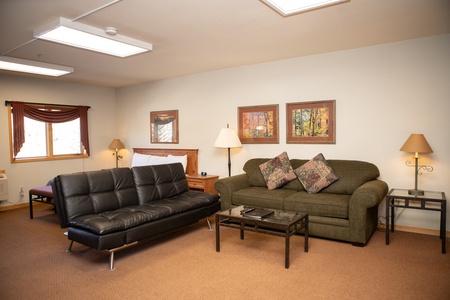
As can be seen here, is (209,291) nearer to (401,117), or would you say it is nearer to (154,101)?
(401,117)

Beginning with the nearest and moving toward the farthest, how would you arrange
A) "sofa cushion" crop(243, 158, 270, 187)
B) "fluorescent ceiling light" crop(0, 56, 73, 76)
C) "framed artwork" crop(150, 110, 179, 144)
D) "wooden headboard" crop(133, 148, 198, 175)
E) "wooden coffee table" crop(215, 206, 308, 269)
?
"wooden coffee table" crop(215, 206, 308, 269), "fluorescent ceiling light" crop(0, 56, 73, 76), "sofa cushion" crop(243, 158, 270, 187), "wooden headboard" crop(133, 148, 198, 175), "framed artwork" crop(150, 110, 179, 144)

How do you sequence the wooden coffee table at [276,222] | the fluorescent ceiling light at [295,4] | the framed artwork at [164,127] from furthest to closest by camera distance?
the framed artwork at [164,127]
the wooden coffee table at [276,222]
the fluorescent ceiling light at [295,4]

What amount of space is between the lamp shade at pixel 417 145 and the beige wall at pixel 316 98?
0.29 metres

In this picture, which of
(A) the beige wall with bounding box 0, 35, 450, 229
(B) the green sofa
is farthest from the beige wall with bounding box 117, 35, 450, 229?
(B) the green sofa

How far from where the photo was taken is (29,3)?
270 cm

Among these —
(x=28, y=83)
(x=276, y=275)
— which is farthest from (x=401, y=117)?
(x=28, y=83)

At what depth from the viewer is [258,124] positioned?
5145 millimetres

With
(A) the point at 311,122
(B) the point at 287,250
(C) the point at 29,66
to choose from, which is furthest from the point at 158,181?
(C) the point at 29,66

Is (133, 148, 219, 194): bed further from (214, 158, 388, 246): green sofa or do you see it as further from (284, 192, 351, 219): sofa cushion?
(284, 192, 351, 219): sofa cushion

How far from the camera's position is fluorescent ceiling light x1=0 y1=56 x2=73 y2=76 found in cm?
426

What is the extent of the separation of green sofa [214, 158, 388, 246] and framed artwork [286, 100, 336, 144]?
1.21 ft

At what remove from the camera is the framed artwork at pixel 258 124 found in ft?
16.4

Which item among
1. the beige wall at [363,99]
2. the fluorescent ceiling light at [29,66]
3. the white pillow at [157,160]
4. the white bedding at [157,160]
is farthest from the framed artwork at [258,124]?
the fluorescent ceiling light at [29,66]

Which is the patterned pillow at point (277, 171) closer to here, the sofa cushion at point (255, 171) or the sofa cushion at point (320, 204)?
the sofa cushion at point (255, 171)
